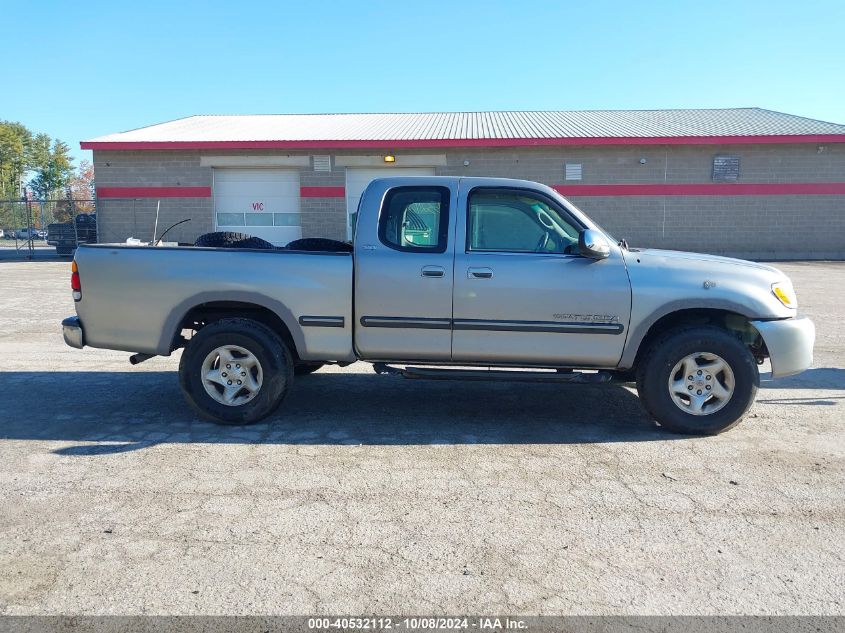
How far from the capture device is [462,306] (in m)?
5.04

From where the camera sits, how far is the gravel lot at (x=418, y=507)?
9.60 ft

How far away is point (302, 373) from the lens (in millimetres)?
6887

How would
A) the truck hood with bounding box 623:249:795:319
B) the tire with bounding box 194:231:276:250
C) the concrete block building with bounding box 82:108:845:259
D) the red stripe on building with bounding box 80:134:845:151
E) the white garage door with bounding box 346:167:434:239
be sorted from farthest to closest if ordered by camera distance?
the white garage door with bounding box 346:167:434:239
the concrete block building with bounding box 82:108:845:259
the red stripe on building with bounding box 80:134:845:151
the tire with bounding box 194:231:276:250
the truck hood with bounding box 623:249:795:319

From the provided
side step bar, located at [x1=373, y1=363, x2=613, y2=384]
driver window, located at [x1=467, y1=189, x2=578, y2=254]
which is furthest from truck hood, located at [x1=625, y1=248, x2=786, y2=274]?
side step bar, located at [x1=373, y1=363, x2=613, y2=384]

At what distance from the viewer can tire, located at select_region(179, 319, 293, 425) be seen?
5.18 meters

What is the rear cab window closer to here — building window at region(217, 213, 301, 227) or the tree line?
building window at region(217, 213, 301, 227)

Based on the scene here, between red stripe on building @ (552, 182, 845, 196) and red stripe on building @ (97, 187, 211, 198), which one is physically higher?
red stripe on building @ (552, 182, 845, 196)

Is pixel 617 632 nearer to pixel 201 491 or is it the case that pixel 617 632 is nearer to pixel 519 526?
pixel 519 526

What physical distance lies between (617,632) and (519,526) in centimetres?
94

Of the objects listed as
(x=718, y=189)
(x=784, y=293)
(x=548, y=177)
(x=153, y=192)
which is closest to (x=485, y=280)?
(x=784, y=293)

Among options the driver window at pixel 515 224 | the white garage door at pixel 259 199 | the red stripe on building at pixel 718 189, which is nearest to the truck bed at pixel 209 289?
the driver window at pixel 515 224

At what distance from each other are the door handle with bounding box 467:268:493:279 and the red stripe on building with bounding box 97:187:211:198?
20.6 m

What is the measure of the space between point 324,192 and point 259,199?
242cm

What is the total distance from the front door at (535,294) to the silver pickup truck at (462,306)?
0.01 m
